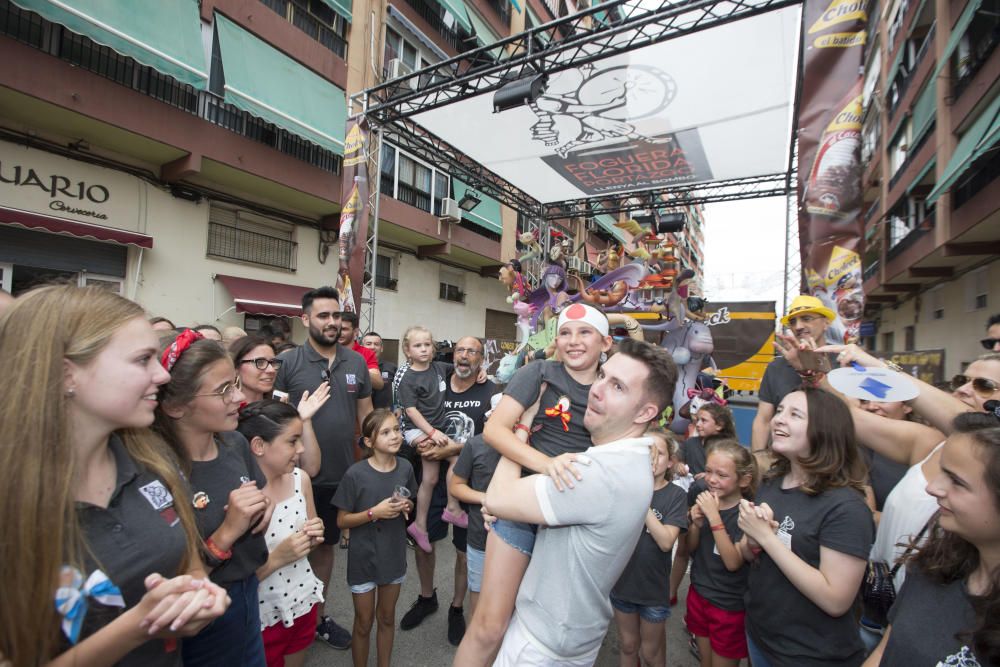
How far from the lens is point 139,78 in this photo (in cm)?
719

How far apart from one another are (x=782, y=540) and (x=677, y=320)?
4.07 meters

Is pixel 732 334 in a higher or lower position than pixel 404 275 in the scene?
lower

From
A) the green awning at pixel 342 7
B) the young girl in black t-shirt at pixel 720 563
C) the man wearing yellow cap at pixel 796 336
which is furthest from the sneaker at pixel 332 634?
the green awning at pixel 342 7

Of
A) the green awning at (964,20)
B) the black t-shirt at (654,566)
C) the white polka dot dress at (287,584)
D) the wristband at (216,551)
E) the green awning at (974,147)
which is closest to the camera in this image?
the wristband at (216,551)

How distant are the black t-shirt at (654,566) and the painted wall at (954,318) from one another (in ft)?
30.0

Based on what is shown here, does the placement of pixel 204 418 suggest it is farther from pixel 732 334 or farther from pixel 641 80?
pixel 732 334

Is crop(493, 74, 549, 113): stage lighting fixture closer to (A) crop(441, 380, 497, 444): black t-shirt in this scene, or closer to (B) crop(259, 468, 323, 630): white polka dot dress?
(A) crop(441, 380, 497, 444): black t-shirt

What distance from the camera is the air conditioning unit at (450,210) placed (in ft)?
41.9

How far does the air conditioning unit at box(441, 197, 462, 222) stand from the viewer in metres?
12.8

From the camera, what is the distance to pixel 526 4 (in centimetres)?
1620

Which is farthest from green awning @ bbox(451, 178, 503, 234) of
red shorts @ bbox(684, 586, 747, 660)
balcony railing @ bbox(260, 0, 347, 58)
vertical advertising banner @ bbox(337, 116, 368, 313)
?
red shorts @ bbox(684, 586, 747, 660)

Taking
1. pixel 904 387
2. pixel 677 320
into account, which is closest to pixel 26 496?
pixel 904 387

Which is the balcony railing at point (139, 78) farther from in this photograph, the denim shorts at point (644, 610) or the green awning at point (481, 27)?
the denim shorts at point (644, 610)

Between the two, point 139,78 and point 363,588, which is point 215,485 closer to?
point 363,588
